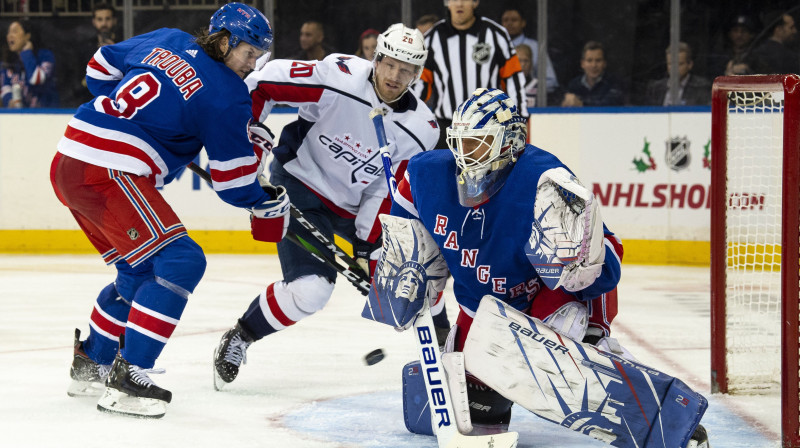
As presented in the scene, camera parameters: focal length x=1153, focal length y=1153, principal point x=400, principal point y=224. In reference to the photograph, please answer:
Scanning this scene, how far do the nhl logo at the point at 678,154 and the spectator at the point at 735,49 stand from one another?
0.43m

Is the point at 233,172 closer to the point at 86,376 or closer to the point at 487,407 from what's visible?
the point at 86,376

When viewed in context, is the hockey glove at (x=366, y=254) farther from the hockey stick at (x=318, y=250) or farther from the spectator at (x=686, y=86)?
the spectator at (x=686, y=86)

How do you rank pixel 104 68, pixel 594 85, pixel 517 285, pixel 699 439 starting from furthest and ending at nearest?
pixel 594 85 → pixel 104 68 → pixel 517 285 → pixel 699 439

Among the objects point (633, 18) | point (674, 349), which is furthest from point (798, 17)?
point (674, 349)

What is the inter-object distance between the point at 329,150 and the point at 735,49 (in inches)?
137

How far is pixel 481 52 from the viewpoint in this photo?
17.5 feet

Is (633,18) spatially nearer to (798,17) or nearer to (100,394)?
(798,17)

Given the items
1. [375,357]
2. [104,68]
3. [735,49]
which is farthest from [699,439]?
[735,49]

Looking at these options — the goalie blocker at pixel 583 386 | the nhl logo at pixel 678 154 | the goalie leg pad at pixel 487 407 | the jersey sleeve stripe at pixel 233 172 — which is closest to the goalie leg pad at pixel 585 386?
the goalie blocker at pixel 583 386

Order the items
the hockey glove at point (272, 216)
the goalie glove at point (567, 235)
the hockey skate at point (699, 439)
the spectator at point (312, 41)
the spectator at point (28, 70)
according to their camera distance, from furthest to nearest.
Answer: the spectator at point (28, 70) → the spectator at point (312, 41) → the hockey glove at point (272, 216) → the hockey skate at point (699, 439) → the goalie glove at point (567, 235)

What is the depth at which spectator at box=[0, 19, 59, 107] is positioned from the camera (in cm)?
652

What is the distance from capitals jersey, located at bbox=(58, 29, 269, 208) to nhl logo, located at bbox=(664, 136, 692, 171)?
11.4 ft

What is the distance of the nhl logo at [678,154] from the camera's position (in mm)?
5863

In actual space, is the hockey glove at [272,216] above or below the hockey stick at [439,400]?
above
